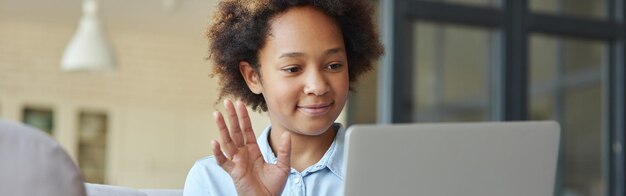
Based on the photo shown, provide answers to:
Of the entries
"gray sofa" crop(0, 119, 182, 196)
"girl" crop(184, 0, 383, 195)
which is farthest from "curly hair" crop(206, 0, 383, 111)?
"gray sofa" crop(0, 119, 182, 196)

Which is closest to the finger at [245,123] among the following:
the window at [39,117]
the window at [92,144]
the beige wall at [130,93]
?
the beige wall at [130,93]

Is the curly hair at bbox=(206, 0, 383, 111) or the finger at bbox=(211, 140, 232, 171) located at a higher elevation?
the curly hair at bbox=(206, 0, 383, 111)

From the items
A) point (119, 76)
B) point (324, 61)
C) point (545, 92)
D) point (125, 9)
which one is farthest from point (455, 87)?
point (119, 76)

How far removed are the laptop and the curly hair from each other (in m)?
0.30

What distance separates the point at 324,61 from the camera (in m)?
1.38

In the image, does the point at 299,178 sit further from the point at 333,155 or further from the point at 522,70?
the point at 522,70

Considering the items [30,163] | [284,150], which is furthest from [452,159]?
[30,163]

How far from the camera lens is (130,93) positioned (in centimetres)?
820

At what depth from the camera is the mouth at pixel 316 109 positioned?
1.38 meters

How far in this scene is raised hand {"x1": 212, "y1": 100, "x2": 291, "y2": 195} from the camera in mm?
1300

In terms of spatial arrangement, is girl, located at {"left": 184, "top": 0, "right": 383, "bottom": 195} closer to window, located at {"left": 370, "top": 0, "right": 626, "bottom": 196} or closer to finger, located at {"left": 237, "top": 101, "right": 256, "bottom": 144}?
finger, located at {"left": 237, "top": 101, "right": 256, "bottom": 144}

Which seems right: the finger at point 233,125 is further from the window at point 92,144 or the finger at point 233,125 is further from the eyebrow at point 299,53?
the window at point 92,144

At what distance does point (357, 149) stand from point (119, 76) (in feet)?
23.6

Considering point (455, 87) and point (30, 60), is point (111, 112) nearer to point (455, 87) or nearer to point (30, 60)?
point (30, 60)
